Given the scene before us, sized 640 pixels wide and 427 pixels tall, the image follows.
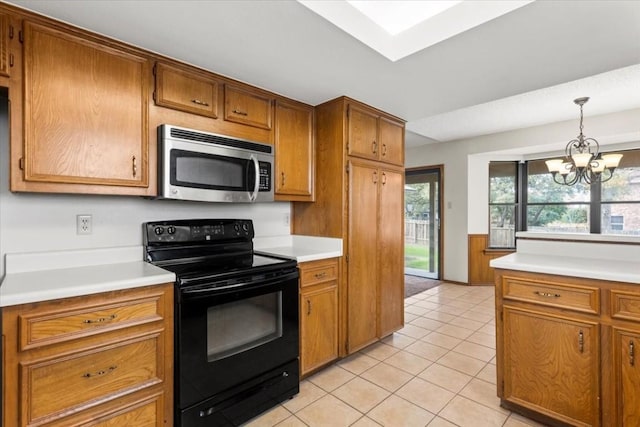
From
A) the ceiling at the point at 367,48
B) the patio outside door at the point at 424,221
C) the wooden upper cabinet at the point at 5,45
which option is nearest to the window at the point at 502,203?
the patio outside door at the point at 424,221

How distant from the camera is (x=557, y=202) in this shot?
4828 millimetres

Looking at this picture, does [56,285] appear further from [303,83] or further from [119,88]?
[303,83]

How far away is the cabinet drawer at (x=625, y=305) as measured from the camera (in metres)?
1.54

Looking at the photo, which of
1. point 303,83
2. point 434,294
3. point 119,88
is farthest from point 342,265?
point 434,294

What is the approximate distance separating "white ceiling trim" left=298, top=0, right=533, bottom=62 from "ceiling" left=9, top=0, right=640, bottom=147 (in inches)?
1.1

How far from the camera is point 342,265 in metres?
2.53

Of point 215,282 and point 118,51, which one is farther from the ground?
point 118,51

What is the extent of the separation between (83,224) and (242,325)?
1.11 metres

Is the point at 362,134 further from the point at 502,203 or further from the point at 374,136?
the point at 502,203

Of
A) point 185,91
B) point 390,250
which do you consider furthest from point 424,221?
point 185,91

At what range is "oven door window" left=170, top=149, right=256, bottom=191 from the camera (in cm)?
190

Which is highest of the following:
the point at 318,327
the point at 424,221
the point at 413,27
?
the point at 413,27

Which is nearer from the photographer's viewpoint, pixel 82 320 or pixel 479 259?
pixel 82 320

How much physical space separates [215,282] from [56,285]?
676 mm
